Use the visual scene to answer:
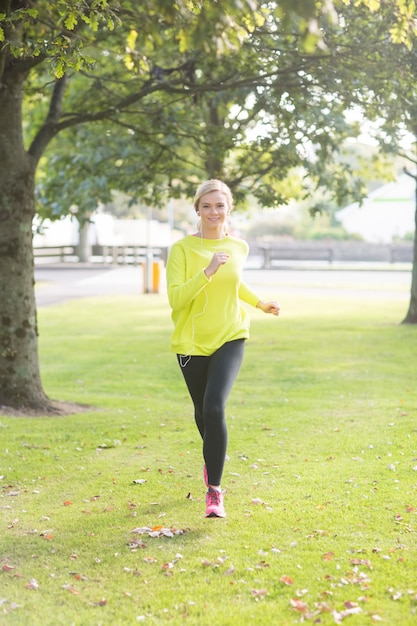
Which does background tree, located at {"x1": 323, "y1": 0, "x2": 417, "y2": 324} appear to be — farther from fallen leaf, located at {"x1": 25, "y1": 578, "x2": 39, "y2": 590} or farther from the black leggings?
fallen leaf, located at {"x1": 25, "y1": 578, "x2": 39, "y2": 590}

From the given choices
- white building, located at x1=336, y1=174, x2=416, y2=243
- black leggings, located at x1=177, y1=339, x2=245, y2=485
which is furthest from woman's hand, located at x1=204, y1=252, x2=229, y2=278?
white building, located at x1=336, y1=174, x2=416, y2=243

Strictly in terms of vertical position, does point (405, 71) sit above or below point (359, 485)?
above

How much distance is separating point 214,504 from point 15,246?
500 centimetres

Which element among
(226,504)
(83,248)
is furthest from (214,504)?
(83,248)

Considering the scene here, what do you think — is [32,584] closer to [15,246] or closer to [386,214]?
[15,246]

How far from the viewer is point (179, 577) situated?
5.18 m

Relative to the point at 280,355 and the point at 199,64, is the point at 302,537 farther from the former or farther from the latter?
the point at 280,355

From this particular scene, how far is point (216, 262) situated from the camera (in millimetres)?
5961

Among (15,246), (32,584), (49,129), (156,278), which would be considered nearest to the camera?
(32,584)

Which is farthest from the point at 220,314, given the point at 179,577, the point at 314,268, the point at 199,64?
the point at 314,268

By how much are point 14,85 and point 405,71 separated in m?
4.11

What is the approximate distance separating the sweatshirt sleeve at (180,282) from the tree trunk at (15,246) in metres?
4.52

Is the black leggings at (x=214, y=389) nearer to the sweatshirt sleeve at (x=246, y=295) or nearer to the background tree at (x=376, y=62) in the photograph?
the sweatshirt sleeve at (x=246, y=295)

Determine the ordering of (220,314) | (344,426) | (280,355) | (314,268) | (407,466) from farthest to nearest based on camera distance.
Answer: (314,268), (280,355), (344,426), (407,466), (220,314)
